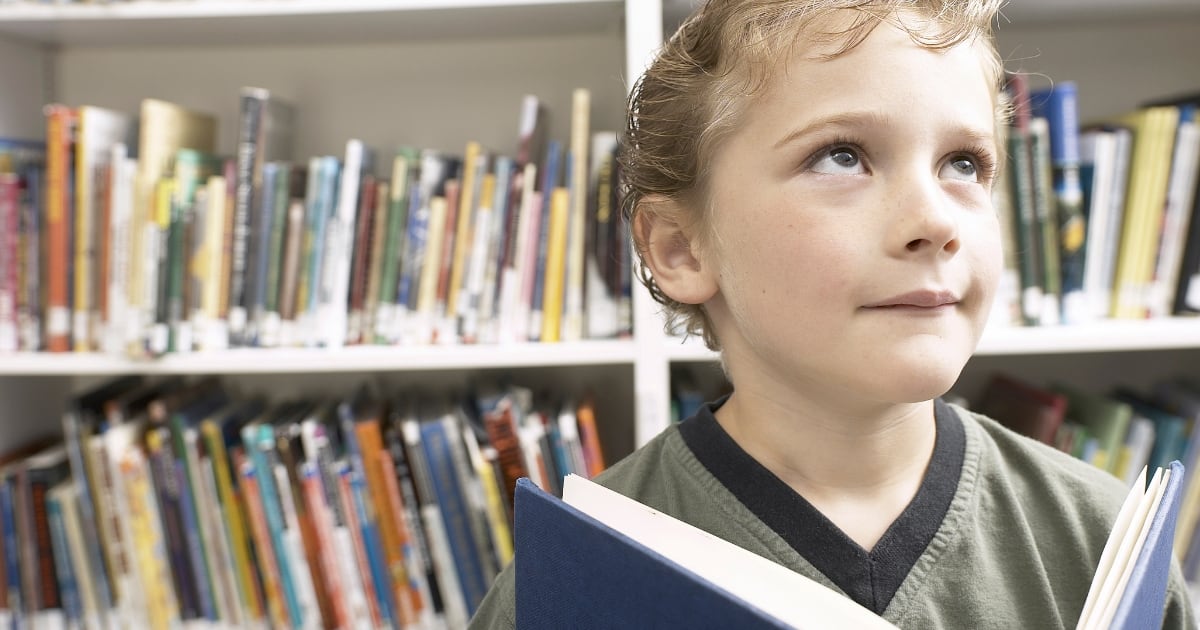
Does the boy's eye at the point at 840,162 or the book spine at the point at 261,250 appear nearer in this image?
the boy's eye at the point at 840,162

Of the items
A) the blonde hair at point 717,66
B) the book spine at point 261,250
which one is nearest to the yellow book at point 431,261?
the book spine at point 261,250

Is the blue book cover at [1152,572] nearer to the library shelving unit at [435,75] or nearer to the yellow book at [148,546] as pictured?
the library shelving unit at [435,75]

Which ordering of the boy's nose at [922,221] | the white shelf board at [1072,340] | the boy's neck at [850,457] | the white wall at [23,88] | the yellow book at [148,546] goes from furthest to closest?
the white wall at [23,88] → the yellow book at [148,546] → the white shelf board at [1072,340] → the boy's neck at [850,457] → the boy's nose at [922,221]

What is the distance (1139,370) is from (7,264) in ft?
5.89

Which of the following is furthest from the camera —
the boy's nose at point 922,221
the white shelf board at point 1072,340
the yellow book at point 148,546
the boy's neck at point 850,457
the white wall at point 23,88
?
the white wall at point 23,88

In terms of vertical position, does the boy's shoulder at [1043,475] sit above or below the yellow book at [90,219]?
below

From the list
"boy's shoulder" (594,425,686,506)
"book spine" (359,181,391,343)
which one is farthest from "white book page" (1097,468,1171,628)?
"book spine" (359,181,391,343)

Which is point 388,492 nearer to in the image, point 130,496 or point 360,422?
point 360,422

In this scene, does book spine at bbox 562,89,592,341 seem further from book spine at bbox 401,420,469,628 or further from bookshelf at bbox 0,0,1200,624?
book spine at bbox 401,420,469,628

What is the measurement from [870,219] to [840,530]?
23 cm

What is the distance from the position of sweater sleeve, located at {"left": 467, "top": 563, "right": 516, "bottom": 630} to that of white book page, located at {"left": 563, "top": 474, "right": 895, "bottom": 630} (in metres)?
0.17

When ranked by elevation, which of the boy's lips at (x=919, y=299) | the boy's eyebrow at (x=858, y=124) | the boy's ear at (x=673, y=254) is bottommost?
the boy's lips at (x=919, y=299)

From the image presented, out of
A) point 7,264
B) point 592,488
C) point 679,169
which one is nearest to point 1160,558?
point 592,488

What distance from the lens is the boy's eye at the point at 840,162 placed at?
572 mm
